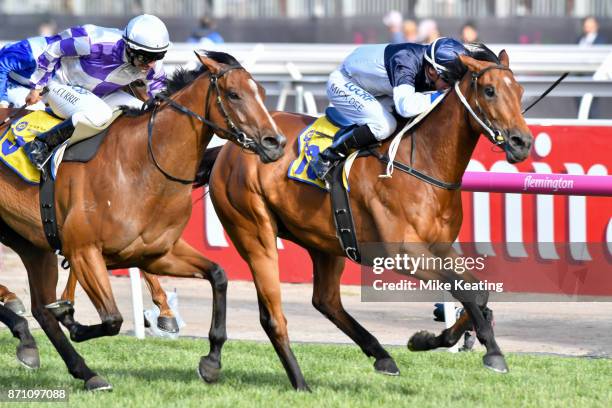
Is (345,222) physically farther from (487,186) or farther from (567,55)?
(567,55)

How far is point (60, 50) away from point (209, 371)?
1.89 m

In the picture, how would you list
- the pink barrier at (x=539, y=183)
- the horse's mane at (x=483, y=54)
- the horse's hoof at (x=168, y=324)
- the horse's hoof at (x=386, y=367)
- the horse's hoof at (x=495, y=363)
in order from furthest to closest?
the horse's hoof at (x=168, y=324) < the pink barrier at (x=539, y=183) < the horse's hoof at (x=386, y=367) < the horse's mane at (x=483, y=54) < the horse's hoof at (x=495, y=363)

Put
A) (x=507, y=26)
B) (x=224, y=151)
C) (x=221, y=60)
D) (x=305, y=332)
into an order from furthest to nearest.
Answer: (x=507, y=26)
(x=305, y=332)
(x=224, y=151)
(x=221, y=60)

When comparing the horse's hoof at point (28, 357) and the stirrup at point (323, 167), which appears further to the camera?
the horse's hoof at point (28, 357)

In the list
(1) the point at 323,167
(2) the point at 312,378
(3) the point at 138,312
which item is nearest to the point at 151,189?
(1) the point at 323,167

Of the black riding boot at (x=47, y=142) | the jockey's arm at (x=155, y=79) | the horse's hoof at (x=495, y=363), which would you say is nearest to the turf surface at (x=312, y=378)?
the horse's hoof at (x=495, y=363)

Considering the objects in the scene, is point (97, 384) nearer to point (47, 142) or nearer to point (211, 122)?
point (47, 142)

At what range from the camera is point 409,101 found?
21.4 feet

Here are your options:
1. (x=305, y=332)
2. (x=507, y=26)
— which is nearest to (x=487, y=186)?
(x=305, y=332)

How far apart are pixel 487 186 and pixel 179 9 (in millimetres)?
14395

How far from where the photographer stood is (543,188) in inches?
288

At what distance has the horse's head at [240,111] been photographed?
6.09 meters

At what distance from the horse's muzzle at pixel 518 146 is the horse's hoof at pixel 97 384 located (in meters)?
2.30

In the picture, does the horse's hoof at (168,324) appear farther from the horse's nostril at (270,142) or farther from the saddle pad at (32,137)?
the horse's nostril at (270,142)
